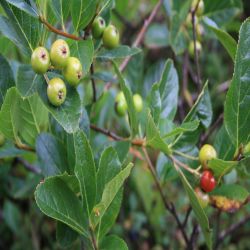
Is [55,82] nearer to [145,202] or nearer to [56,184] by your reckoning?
[56,184]

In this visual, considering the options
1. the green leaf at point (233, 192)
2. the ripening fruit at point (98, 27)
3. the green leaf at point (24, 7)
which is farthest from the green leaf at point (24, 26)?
the green leaf at point (233, 192)

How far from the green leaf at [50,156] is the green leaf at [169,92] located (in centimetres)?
32

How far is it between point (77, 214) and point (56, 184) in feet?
0.28

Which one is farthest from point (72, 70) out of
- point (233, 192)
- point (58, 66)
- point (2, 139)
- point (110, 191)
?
point (233, 192)

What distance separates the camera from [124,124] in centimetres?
179

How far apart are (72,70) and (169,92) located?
1.38 feet

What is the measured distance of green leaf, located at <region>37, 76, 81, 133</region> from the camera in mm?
952

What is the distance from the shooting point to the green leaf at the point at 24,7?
36.4 inches

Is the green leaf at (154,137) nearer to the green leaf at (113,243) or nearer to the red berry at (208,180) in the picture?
the red berry at (208,180)

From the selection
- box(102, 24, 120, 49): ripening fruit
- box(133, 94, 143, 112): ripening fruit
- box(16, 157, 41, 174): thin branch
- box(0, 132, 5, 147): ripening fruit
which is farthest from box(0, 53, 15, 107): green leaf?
box(16, 157, 41, 174): thin branch

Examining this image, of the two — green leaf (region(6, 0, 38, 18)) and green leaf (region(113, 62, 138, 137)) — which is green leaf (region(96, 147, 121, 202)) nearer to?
green leaf (region(113, 62, 138, 137))

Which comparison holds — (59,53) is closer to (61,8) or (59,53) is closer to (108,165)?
(61,8)

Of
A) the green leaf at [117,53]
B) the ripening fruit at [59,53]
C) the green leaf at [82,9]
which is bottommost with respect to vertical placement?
the green leaf at [117,53]

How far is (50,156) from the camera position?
114cm
